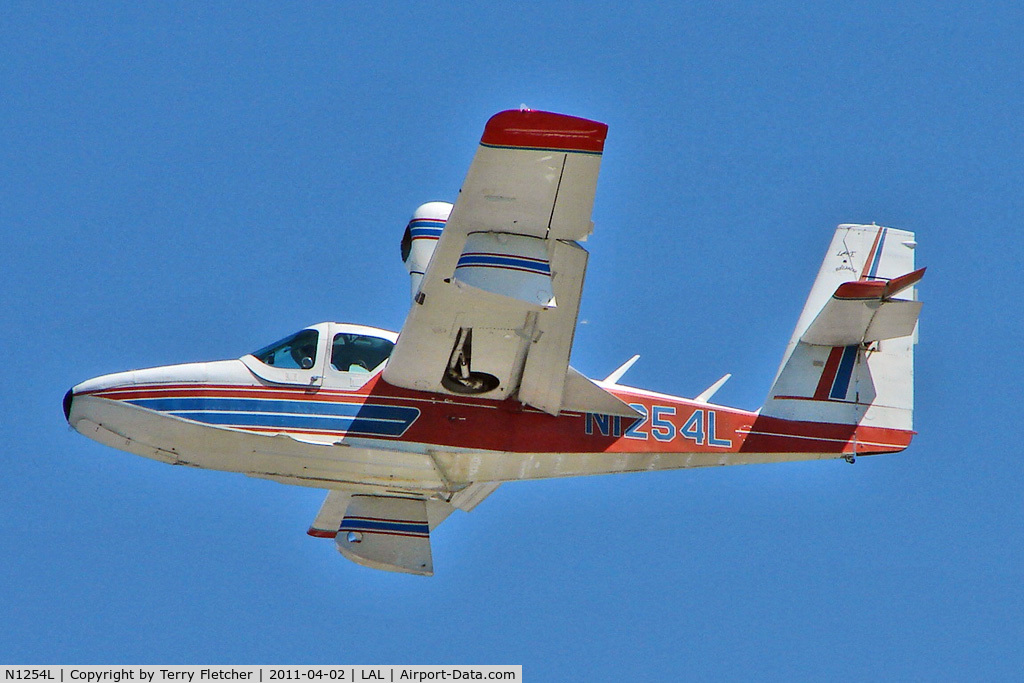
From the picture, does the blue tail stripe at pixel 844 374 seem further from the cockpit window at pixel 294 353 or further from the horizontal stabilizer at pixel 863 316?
the cockpit window at pixel 294 353

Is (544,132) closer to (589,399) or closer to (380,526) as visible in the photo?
(589,399)

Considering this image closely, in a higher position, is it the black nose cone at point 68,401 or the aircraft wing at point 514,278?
the aircraft wing at point 514,278

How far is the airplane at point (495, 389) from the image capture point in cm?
1230

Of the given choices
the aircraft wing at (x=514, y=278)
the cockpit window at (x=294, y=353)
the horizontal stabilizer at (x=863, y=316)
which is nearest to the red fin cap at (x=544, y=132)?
the aircraft wing at (x=514, y=278)

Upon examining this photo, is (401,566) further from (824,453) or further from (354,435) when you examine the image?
(824,453)

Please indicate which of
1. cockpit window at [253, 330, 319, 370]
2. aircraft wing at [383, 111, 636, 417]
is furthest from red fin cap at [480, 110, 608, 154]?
cockpit window at [253, 330, 319, 370]

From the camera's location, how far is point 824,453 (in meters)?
15.4

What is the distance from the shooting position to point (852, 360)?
15844 mm

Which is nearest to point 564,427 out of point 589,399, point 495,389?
point 589,399

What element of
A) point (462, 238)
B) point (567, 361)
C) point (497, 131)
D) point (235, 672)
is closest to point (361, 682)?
point (235, 672)

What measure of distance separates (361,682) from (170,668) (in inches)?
83.1

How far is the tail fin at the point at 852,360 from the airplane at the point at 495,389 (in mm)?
24

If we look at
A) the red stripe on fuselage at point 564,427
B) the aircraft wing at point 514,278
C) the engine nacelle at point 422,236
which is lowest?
the red stripe on fuselage at point 564,427

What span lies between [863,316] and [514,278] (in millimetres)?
5148
